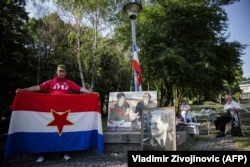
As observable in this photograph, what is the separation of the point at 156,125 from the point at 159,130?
0.45 feet

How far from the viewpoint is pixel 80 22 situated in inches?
926

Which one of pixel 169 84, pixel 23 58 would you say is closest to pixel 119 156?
pixel 23 58

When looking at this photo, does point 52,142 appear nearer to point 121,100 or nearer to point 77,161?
point 77,161

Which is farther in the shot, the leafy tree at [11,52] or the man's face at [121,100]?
the leafy tree at [11,52]

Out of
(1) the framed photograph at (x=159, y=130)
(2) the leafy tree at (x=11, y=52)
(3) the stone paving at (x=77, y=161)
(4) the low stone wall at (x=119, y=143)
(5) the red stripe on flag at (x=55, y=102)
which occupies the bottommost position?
(3) the stone paving at (x=77, y=161)

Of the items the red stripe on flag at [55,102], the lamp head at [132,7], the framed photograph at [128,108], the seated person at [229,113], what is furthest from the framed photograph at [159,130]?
the seated person at [229,113]

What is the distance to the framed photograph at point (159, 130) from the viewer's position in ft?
18.8

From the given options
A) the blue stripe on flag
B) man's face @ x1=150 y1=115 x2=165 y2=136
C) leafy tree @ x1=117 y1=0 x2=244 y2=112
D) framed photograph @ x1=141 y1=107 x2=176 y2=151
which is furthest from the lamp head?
leafy tree @ x1=117 y1=0 x2=244 y2=112

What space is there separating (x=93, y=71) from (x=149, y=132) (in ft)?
59.9

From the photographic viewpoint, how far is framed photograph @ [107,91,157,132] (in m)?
7.89

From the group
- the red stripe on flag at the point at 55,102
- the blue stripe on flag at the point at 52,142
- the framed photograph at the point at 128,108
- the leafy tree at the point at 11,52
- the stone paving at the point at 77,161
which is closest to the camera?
the stone paving at the point at 77,161

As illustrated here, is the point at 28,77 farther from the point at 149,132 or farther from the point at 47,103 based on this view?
the point at 149,132

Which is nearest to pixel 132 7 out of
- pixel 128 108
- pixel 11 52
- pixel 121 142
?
pixel 128 108

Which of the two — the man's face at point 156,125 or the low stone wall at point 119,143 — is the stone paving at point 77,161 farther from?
the man's face at point 156,125
